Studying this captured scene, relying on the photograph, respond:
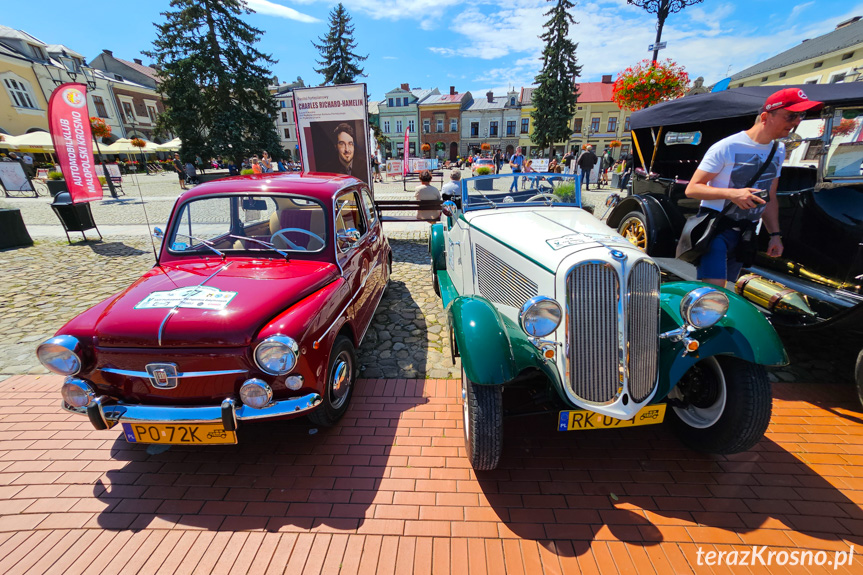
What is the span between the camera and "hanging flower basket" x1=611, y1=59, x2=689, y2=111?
32.0 feet

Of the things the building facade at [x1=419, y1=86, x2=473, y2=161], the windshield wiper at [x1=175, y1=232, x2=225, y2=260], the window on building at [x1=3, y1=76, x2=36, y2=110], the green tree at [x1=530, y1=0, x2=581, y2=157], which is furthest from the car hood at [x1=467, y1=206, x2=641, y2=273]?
the building facade at [x1=419, y1=86, x2=473, y2=161]

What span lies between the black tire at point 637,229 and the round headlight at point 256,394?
4650 millimetres

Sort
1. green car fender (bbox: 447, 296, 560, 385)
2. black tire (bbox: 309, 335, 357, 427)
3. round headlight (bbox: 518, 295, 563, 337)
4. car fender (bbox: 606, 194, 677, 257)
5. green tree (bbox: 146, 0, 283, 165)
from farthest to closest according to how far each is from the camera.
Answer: green tree (bbox: 146, 0, 283, 165), car fender (bbox: 606, 194, 677, 257), black tire (bbox: 309, 335, 357, 427), green car fender (bbox: 447, 296, 560, 385), round headlight (bbox: 518, 295, 563, 337)

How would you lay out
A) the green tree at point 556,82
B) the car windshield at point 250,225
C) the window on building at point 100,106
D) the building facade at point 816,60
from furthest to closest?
1. the window on building at point 100,106
2. the green tree at point 556,82
3. the building facade at point 816,60
4. the car windshield at point 250,225

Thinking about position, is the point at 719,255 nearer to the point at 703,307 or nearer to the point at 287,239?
the point at 703,307

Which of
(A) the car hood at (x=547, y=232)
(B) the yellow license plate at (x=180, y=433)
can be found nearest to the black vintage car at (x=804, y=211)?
(A) the car hood at (x=547, y=232)

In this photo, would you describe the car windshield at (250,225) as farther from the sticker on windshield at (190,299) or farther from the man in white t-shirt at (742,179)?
the man in white t-shirt at (742,179)

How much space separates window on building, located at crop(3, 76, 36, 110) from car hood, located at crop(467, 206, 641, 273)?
1711 inches

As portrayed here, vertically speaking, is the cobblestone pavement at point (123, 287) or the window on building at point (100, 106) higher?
the window on building at point (100, 106)

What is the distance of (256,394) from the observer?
85.1 inches

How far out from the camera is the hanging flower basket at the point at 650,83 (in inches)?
384

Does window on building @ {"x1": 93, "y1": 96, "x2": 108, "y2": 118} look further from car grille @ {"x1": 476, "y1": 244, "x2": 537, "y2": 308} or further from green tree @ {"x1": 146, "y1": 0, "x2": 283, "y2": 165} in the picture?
car grille @ {"x1": 476, "y1": 244, "x2": 537, "y2": 308}

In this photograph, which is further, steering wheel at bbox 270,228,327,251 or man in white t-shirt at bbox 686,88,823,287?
steering wheel at bbox 270,228,327,251

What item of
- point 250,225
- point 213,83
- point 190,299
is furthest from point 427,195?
point 213,83
